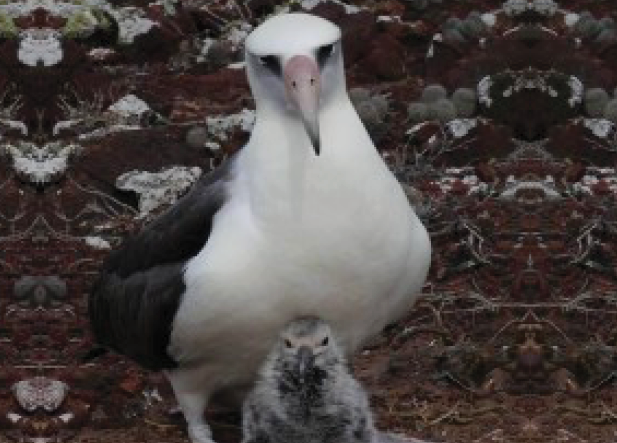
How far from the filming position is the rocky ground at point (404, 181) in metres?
8.14

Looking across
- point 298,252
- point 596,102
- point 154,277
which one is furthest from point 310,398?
point 596,102

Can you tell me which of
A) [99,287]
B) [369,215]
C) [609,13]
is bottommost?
[609,13]

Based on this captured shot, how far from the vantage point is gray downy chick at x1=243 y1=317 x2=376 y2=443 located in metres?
6.71

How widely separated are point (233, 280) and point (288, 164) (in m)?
0.47

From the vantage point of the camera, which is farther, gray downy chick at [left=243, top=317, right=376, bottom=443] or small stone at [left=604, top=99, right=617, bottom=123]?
small stone at [left=604, top=99, right=617, bottom=123]

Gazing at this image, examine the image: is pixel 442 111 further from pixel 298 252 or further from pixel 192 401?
pixel 298 252

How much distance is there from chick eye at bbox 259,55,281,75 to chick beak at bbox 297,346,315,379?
1.05 meters

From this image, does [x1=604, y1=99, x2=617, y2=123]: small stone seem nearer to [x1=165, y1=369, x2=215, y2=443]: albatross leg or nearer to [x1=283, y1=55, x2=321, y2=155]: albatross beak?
[x1=165, y1=369, x2=215, y2=443]: albatross leg

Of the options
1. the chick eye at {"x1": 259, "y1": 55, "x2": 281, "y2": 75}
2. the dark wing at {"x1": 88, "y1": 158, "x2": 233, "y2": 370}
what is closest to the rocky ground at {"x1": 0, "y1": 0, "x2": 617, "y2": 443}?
the dark wing at {"x1": 88, "y1": 158, "x2": 233, "y2": 370}

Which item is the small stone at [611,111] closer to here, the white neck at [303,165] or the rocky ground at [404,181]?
the rocky ground at [404,181]

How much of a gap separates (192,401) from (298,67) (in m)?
1.53

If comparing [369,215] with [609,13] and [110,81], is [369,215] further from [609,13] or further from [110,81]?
[609,13]

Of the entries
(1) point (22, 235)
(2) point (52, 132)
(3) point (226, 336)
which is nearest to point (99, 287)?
(3) point (226, 336)

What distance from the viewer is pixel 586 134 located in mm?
11078
